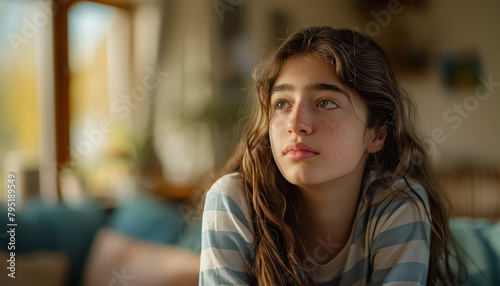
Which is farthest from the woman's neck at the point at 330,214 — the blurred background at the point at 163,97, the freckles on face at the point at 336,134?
the blurred background at the point at 163,97

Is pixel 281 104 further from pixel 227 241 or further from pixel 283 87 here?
pixel 227 241

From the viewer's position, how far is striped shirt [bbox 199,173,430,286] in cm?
80

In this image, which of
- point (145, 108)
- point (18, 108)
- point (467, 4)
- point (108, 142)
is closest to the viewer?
point (18, 108)

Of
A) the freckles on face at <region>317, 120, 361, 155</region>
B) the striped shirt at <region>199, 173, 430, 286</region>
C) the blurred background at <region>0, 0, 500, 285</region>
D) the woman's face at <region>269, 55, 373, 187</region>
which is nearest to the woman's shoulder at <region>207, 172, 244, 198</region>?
the striped shirt at <region>199, 173, 430, 286</region>

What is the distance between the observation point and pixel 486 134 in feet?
5.31

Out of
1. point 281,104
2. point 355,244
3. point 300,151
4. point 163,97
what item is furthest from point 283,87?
point 163,97

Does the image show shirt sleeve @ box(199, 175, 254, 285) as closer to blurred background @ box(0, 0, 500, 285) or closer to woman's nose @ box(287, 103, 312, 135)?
woman's nose @ box(287, 103, 312, 135)

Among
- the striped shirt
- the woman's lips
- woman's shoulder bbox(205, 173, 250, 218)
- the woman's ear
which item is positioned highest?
the woman's ear

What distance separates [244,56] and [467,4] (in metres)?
0.91

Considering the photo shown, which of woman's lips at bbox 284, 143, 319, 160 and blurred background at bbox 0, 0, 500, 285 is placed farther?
blurred background at bbox 0, 0, 500, 285

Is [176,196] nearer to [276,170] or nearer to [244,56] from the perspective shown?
[244,56]

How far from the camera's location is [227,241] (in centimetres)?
82

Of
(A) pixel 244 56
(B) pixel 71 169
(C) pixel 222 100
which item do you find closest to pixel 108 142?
(B) pixel 71 169

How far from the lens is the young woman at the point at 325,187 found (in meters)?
0.81
